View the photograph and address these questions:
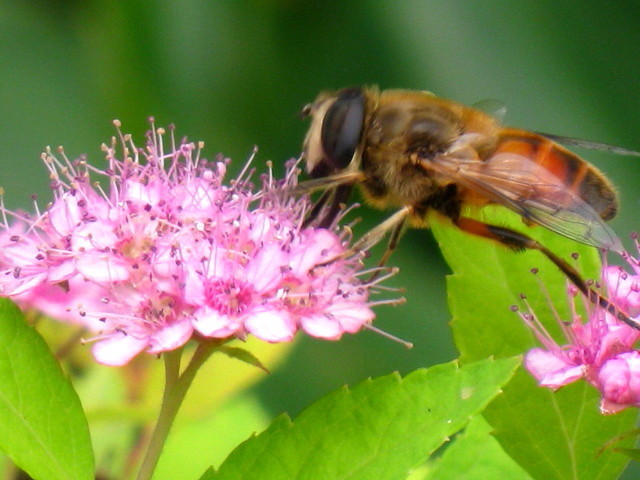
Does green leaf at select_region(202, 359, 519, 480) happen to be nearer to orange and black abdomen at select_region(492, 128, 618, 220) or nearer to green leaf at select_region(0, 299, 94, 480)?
green leaf at select_region(0, 299, 94, 480)

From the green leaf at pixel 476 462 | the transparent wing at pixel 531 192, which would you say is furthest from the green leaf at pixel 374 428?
the transparent wing at pixel 531 192

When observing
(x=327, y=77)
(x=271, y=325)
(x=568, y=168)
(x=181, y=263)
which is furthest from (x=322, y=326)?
(x=327, y=77)

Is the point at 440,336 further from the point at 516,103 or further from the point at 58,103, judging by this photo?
the point at 58,103

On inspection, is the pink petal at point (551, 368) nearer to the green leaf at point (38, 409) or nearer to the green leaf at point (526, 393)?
the green leaf at point (526, 393)

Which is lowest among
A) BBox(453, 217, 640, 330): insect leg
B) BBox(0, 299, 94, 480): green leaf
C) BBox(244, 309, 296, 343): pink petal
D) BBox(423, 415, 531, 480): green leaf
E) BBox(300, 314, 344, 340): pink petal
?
BBox(423, 415, 531, 480): green leaf

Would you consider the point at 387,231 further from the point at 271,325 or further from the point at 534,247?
the point at 271,325

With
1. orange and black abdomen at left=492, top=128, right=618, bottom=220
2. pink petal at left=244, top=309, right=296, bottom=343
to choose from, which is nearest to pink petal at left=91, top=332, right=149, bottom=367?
pink petal at left=244, top=309, right=296, bottom=343

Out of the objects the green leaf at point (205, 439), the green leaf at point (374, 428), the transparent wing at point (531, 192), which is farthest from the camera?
the green leaf at point (205, 439)
